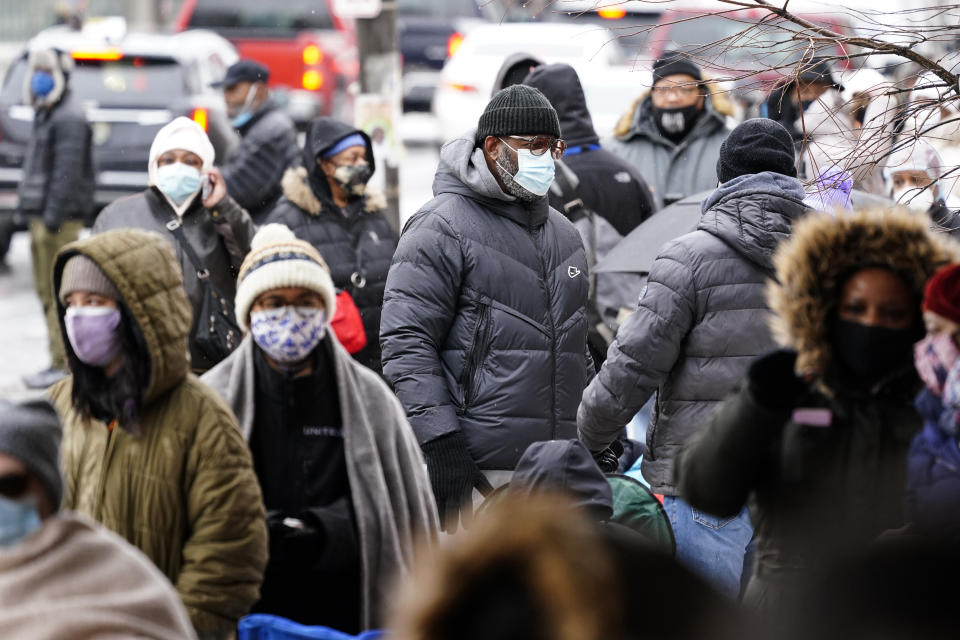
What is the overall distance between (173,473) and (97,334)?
424mm

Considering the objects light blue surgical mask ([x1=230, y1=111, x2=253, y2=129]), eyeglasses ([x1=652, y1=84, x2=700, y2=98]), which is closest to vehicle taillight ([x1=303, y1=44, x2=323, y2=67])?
light blue surgical mask ([x1=230, y1=111, x2=253, y2=129])

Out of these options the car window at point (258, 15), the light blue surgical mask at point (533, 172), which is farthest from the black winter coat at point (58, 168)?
the car window at point (258, 15)

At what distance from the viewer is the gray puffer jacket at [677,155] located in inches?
318

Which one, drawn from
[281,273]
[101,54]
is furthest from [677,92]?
[101,54]

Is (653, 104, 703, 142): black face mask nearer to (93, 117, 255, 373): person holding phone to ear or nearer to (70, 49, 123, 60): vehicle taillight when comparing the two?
(93, 117, 255, 373): person holding phone to ear

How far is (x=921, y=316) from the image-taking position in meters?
3.11

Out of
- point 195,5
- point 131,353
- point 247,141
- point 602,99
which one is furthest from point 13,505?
point 195,5

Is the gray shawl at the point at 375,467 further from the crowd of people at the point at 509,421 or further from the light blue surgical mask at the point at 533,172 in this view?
the light blue surgical mask at the point at 533,172

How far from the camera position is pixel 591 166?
702cm

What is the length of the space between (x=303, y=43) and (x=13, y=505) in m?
18.0

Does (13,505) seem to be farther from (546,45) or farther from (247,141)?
(546,45)

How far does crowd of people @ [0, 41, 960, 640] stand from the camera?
1702 mm

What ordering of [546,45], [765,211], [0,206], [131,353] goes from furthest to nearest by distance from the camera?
[546,45], [0,206], [765,211], [131,353]

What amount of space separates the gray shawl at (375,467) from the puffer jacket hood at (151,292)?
290 millimetres
